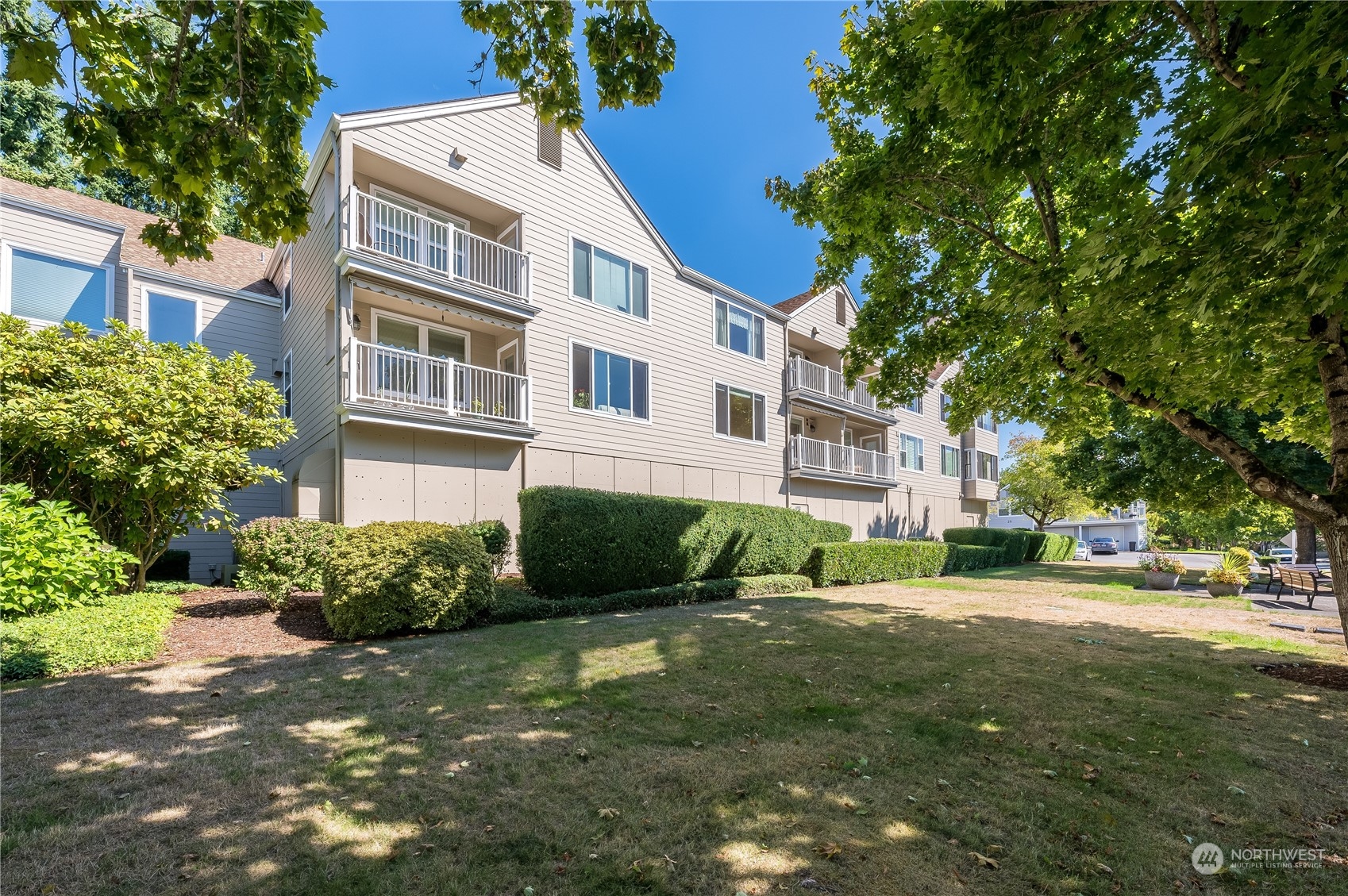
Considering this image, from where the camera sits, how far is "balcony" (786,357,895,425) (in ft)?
69.0

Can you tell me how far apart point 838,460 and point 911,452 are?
764 cm

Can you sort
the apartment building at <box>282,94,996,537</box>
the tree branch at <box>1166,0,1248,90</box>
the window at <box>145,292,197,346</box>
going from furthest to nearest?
the window at <box>145,292,197,346</box>
the apartment building at <box>282,94,996,537</box>
the tree branch at <box>1166,0,1248,90</box>

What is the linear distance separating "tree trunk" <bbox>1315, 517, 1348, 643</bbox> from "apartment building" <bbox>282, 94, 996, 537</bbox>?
827 cm

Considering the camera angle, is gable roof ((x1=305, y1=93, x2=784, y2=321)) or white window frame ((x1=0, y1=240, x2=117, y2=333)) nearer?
gable roof ((x1=305, y1=93, x2=784, y2=321))

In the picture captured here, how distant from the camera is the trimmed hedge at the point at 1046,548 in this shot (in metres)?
30.1

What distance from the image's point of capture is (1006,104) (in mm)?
4832

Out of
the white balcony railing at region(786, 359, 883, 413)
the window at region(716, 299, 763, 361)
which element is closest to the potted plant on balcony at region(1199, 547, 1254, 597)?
the white balcony railing at region(786, 359, 883, 413)

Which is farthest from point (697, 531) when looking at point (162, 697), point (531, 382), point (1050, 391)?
point (162, 697)

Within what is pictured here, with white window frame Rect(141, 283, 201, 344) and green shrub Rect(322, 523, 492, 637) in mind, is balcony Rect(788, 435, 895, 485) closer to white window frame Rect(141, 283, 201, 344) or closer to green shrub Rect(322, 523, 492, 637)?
green shrub Rect(322, 523, 492, 637)

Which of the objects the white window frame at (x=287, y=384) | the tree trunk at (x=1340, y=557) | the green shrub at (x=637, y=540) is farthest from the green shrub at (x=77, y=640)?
the tree trunk at (x=1340, y=557)

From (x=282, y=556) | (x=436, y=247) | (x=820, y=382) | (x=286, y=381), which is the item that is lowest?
(x=282, y=556)

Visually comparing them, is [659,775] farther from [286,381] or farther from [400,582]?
[286,381]

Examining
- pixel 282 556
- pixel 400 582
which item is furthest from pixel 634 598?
pixel 282 556

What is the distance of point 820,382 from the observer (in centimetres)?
2227
